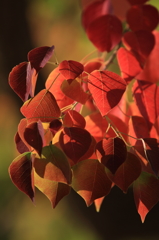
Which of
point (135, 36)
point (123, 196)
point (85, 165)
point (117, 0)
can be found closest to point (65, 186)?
point (85, 165)

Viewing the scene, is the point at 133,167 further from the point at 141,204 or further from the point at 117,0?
the point at 117,0

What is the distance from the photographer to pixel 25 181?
0.94 feet

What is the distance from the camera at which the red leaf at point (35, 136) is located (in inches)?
10.4

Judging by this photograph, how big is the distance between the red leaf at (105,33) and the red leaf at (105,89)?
0.14 m

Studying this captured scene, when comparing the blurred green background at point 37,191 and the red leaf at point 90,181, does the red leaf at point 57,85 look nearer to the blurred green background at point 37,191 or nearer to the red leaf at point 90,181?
the red leaf at point 90,181

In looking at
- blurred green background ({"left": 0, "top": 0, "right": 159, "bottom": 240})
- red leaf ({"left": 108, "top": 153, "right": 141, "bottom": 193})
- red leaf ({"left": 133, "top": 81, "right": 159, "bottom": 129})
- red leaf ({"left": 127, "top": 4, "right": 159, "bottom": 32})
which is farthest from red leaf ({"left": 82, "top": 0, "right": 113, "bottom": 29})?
blurred green background ({"left": 0, "top": 0, "right": 159, "bottom": 240})

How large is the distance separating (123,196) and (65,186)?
2.01ft

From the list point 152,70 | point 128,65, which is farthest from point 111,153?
point 152,70

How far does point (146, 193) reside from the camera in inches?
12.2

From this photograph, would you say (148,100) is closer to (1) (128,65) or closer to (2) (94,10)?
(1) (128,65)

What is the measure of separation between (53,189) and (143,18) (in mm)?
277

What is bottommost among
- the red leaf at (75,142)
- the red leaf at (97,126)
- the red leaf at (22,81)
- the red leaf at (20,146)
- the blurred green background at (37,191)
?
the blurred green background at (37,191)

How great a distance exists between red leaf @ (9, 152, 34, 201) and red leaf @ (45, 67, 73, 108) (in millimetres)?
84

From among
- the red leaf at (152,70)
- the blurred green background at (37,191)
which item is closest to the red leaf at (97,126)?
the red leaf at (152,70)
